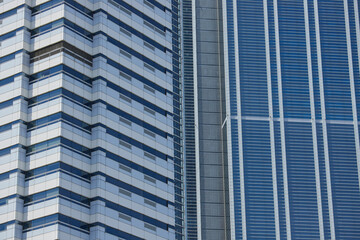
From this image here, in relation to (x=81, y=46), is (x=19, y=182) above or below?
below

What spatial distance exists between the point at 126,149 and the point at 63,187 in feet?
58.4

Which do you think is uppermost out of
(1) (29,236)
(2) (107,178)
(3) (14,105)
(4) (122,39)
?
(4) (122,39)

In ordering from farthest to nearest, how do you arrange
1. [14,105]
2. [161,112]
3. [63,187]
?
[161,112] → [14,105] → [63,187]

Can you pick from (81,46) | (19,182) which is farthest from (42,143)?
(81,46)

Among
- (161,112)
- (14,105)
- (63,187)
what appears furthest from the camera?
(161,112)

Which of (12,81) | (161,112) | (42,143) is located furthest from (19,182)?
(161,112)

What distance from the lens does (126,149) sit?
186m

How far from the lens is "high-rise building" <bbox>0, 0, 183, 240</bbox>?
A: 175 meters

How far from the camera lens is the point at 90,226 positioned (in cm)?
17600

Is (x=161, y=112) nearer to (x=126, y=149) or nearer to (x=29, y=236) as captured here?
(x=126, y=149)

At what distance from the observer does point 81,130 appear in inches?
7141

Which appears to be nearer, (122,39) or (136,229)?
(136,229)

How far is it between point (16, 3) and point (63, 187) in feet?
129

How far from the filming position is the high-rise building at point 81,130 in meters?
175
